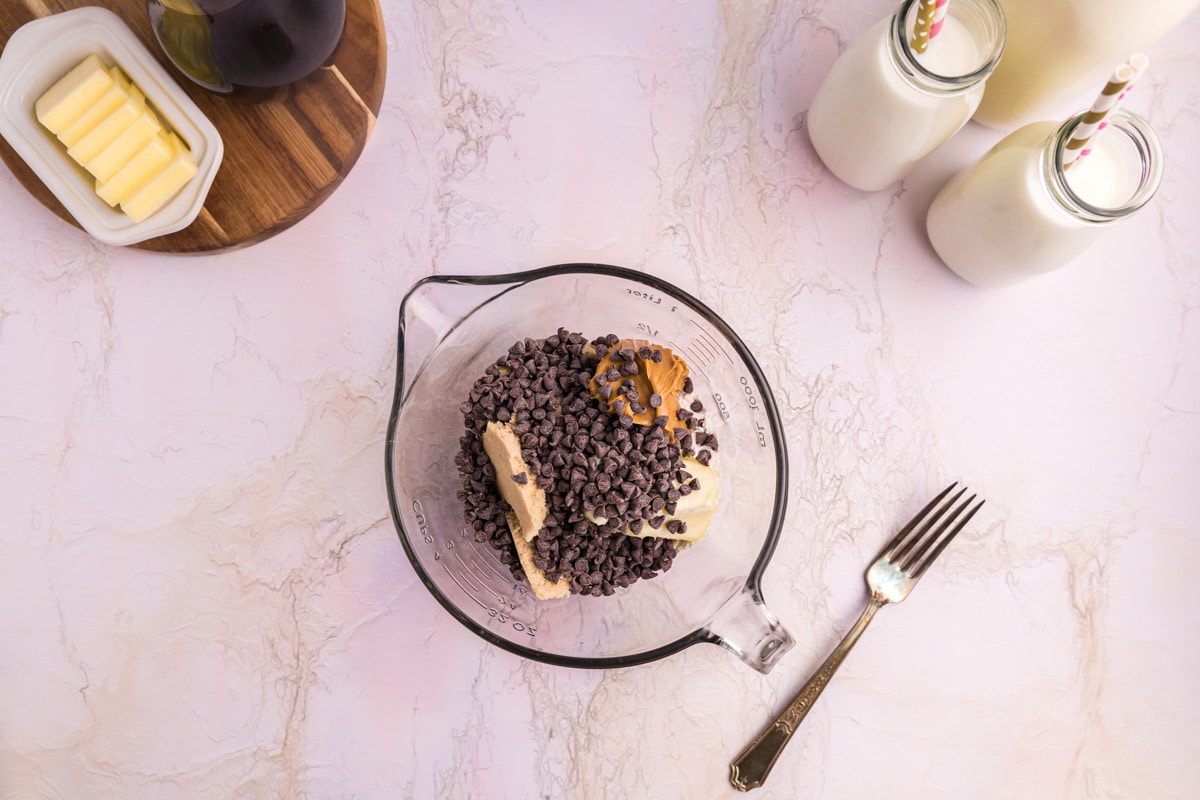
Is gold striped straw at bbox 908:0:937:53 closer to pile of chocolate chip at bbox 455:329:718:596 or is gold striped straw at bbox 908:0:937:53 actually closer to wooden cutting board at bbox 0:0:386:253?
pile of chocolate chip at bbox 455:329:718:596

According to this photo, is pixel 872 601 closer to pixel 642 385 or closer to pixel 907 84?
pixel 642 385

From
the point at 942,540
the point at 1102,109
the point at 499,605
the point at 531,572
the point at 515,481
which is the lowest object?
the point at 499,605

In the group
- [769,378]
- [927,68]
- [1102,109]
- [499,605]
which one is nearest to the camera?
[1102,109]

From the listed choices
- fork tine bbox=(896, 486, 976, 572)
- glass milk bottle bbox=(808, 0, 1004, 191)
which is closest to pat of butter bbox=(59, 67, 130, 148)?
glass milk bottle bbox=(808, 0, 1004, 191)

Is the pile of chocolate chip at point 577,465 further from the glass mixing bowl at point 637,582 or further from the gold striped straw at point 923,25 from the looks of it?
the gold striped straw at point 923,25

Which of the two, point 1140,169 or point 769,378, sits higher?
point 1140,169

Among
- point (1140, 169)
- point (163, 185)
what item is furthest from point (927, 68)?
point (163, 185)

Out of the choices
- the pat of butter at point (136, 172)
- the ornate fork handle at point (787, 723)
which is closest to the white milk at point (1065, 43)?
the ornate fork handle at point (787, 723)

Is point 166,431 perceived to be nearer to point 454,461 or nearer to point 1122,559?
point 454,461
